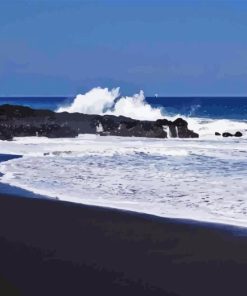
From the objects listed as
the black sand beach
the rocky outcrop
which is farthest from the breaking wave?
the black sand beach

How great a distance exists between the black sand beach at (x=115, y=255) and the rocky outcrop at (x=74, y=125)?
716 inches

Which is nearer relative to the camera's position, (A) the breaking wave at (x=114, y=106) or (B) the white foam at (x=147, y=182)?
(B) the white foam at (x=147, y=182)

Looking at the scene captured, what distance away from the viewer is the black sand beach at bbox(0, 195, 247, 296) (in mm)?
4000

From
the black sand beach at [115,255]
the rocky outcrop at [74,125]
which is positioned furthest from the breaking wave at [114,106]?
the black sand beach at [115,255]

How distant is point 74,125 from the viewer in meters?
27.8

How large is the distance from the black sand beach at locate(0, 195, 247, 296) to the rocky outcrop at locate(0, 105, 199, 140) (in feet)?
59.7

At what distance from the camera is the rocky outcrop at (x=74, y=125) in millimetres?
25406

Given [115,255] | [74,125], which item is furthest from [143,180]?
[74,125]

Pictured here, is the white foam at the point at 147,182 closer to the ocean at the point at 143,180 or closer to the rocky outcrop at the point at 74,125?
the ocean at the point at 143,180

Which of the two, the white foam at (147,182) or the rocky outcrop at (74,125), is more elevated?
the rocky outcrop at (74,125)

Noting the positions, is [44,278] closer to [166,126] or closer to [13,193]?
[13,193]

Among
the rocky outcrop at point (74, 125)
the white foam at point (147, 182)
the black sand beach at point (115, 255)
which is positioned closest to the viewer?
the black sand beach at point (115, 255)

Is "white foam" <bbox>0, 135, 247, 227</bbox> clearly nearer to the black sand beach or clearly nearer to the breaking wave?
the black sand beach

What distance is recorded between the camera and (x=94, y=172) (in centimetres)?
1086
